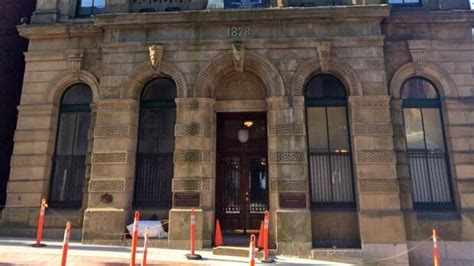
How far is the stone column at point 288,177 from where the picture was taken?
1127 cm

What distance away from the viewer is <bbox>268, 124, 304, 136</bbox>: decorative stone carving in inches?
474

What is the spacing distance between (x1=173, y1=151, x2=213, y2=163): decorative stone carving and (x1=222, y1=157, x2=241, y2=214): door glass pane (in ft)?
3.93

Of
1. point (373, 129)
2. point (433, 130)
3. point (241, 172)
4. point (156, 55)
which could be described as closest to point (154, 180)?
point (241, 172)

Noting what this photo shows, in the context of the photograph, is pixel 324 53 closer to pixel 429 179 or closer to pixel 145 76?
pixel 429 179

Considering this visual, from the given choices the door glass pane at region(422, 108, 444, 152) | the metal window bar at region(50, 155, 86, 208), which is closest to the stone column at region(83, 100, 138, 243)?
the metal window bar at region(50, 155, 86, 208)

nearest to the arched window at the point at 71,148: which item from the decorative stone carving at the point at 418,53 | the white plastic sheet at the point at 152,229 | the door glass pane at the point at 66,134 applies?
the door glass pane at the point at 66,134

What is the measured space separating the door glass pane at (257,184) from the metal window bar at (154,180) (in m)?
2.93

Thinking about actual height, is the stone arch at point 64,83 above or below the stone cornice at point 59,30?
below

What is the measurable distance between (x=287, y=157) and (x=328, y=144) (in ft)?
5.82

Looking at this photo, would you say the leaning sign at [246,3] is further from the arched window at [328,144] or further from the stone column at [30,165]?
the stone column at [30,165]

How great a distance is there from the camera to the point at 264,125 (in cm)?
1340

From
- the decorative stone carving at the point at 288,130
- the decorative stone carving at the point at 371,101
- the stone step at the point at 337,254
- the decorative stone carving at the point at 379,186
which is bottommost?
the stone step at the point at 337,254

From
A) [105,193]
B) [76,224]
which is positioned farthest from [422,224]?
[76,224]

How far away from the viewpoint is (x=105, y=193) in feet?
39.9
